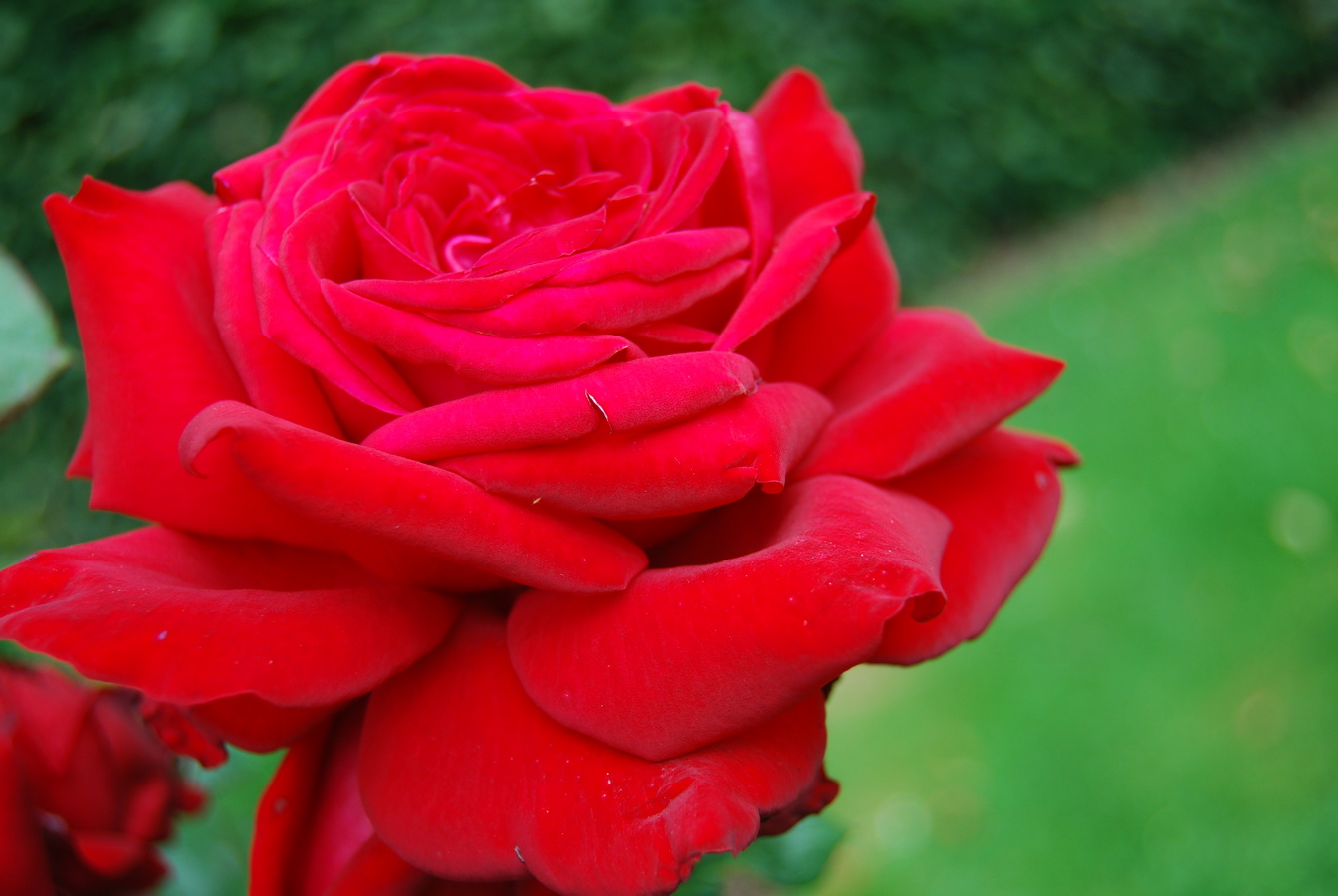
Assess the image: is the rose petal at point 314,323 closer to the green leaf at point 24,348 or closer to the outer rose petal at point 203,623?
the outer rose petal at point 203,623

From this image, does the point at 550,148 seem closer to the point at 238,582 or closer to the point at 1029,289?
the point at 238,582

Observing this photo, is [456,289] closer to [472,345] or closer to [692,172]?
[472,345]

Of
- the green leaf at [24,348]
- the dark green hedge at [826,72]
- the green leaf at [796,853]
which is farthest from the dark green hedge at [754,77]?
the green leaf at [796,853]

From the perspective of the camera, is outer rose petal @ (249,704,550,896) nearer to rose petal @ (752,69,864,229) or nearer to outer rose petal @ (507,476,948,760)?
outer rose petal @ (507,476,948,760)

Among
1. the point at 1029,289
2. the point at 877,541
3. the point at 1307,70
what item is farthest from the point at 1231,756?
the point at 1307,70

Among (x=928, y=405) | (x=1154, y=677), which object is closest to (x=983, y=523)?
(x=928, y=405)

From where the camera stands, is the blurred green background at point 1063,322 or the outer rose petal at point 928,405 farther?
the blurred green background at point 1063,322
